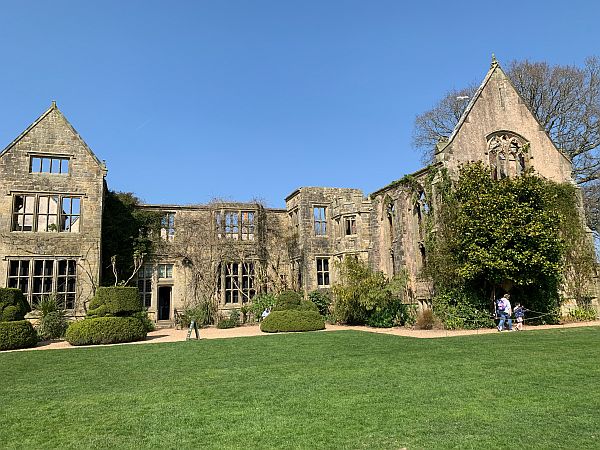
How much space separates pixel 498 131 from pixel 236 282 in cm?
1641

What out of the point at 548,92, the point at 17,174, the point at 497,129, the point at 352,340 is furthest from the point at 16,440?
the point at 548,92

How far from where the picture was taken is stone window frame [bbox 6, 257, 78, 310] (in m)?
22.2

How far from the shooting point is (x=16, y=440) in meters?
5.96

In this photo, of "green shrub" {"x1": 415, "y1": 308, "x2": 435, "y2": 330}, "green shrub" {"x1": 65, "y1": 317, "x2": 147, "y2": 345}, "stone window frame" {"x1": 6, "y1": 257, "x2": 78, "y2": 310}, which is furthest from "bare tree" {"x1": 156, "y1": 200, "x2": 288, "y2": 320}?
"green shrub" {"x1": 415, "y1": 308, "x2": 435, "y2": 330}

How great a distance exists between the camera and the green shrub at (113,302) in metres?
18.1

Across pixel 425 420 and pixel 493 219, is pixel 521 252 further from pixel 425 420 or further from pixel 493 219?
pixel 425 420

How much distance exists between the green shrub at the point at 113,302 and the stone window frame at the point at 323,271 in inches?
483

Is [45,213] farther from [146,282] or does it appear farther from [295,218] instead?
[295,218]

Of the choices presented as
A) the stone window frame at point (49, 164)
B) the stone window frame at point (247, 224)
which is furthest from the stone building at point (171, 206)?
the stone window frame at point (247, 224)

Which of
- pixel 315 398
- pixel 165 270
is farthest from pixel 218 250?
pixel 315 398

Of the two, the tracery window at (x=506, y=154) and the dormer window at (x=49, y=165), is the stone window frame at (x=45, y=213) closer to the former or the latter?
the dormer window at (x=49, y=165)

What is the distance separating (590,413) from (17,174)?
24.5m

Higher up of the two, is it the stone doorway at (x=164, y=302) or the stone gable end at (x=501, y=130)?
the stone gable end at (x=501, y=130)

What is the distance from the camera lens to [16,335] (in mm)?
16484
